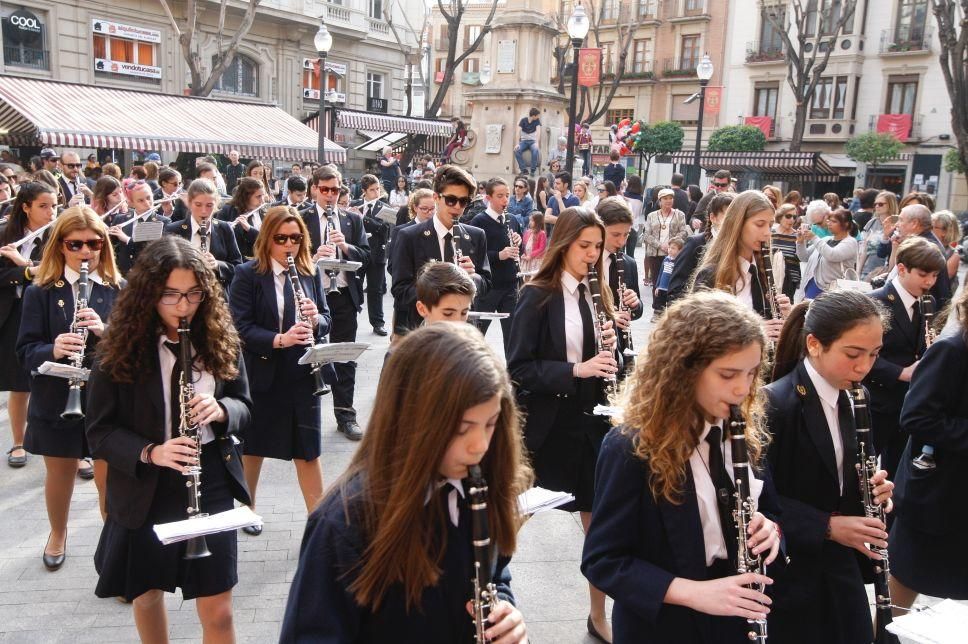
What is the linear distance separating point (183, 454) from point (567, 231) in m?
2.23

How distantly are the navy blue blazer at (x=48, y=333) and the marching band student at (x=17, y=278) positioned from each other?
1160 mm

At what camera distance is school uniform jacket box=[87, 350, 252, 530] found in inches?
121

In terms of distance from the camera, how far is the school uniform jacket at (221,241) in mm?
7426

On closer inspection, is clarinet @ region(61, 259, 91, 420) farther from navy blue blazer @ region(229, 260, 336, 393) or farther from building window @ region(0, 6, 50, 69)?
building window @ region(0, 6, 50, 69)

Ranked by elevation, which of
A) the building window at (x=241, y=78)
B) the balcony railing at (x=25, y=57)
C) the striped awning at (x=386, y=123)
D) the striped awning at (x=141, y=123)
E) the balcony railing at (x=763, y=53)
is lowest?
the striped awning at (x=141, y=123)

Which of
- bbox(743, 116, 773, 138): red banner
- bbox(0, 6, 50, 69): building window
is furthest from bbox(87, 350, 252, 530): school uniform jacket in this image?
bbox(743, 116, 773, 138): red banner

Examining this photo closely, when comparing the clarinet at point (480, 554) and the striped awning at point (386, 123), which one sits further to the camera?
the striped awning at point (386, 123)

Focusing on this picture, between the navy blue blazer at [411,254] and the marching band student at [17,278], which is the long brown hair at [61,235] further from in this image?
the navy blue blazer at [411,254]

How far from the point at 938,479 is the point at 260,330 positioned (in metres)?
3.69

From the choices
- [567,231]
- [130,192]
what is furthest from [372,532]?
[130,192]

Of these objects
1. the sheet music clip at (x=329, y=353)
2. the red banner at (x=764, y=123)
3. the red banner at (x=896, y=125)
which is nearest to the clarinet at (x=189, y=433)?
the sheet music clip at (x=329, y=353)

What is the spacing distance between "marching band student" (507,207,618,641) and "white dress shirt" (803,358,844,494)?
1337 mm

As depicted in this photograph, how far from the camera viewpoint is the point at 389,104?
39.7 meters

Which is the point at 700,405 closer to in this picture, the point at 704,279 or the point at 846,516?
the point at 846,516
